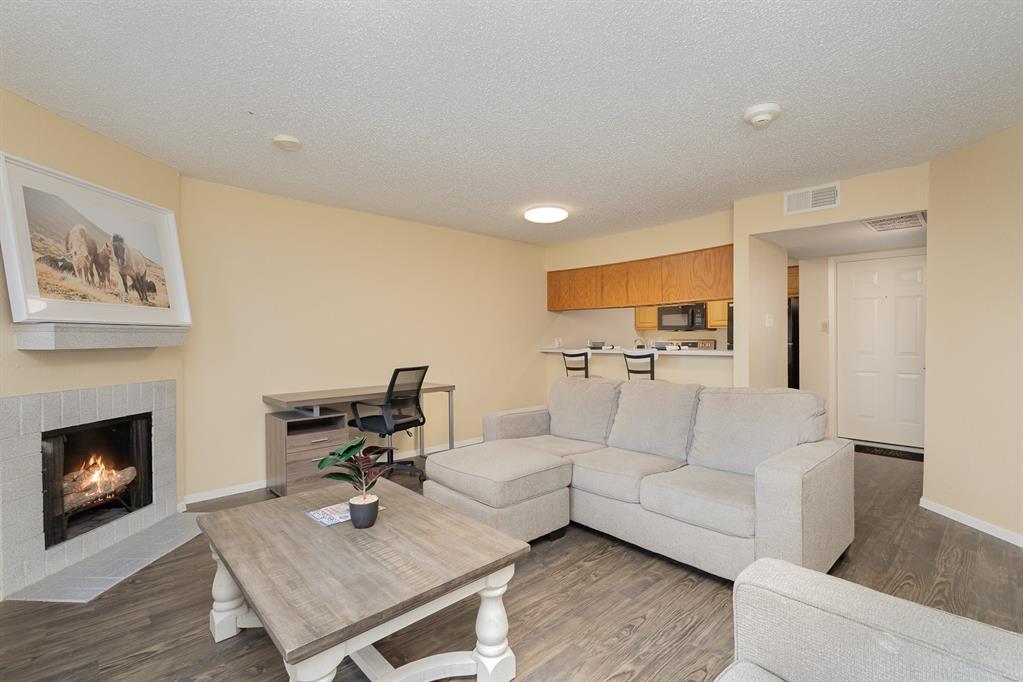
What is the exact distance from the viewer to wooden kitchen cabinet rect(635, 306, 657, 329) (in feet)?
19.8

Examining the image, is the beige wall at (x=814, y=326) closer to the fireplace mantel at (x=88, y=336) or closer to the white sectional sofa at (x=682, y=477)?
the white sectional sofa at (x=682, y=477)

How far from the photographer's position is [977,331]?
118 inches

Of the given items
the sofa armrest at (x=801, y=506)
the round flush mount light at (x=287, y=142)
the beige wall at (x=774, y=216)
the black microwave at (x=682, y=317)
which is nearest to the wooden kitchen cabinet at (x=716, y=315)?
the black microwave at (x=682, y=317)

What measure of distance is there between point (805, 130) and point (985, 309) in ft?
5.43

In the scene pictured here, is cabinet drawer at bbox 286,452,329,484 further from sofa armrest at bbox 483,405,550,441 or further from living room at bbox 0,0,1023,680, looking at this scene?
sofa armrest at bbox 483,405,550,441

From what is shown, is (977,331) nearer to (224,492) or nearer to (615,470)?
(615,470)

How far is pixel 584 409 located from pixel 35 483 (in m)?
3.14

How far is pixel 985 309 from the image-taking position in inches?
116

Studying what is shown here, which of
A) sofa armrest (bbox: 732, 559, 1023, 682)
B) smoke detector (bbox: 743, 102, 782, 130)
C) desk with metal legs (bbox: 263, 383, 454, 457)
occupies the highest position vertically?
smoke detector (bbox: 743, 102, 782, 130)

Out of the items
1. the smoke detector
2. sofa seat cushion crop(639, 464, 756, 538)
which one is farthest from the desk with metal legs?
the smoke detector

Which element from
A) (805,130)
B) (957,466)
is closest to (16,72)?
(805,130)

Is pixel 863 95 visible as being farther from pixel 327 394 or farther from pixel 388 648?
pixel 327 394

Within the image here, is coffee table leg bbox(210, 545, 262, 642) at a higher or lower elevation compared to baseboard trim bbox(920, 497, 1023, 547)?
higher

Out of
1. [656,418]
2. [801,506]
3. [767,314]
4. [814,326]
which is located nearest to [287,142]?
[656,418]
